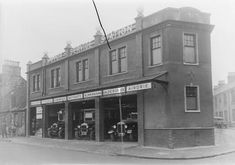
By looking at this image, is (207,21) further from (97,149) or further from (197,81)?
(97,149)

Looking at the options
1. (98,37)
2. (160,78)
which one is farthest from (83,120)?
(160,78)

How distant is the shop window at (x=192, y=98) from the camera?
22438mm

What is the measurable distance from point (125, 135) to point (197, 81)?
291 inches

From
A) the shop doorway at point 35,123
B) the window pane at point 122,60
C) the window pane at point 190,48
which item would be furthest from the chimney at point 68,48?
the window pane at point 190,48

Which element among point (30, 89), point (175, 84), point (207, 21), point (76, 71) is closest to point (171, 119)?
point (175, 84)

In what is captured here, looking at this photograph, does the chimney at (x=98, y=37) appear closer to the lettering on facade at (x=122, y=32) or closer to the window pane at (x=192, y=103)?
the lettering on facade at (x=122, y=32)

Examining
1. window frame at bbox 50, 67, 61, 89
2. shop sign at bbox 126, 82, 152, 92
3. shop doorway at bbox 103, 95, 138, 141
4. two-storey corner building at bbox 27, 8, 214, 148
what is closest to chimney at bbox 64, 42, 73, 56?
window frame at bbox 50, 67, 61, 89

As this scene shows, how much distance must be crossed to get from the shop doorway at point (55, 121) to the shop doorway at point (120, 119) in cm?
647

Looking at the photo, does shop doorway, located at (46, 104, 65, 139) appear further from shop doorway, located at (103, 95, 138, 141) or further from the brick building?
shop doorway, located at (103, 95, 138, 141)

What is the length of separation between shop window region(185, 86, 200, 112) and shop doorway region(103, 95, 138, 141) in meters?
5.02

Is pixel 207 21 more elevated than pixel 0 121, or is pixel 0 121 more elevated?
pixel 207 21

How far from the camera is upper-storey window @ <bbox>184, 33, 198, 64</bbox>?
22.6m

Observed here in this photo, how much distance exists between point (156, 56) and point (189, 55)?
6.69ft

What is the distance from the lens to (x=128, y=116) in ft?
94.9
